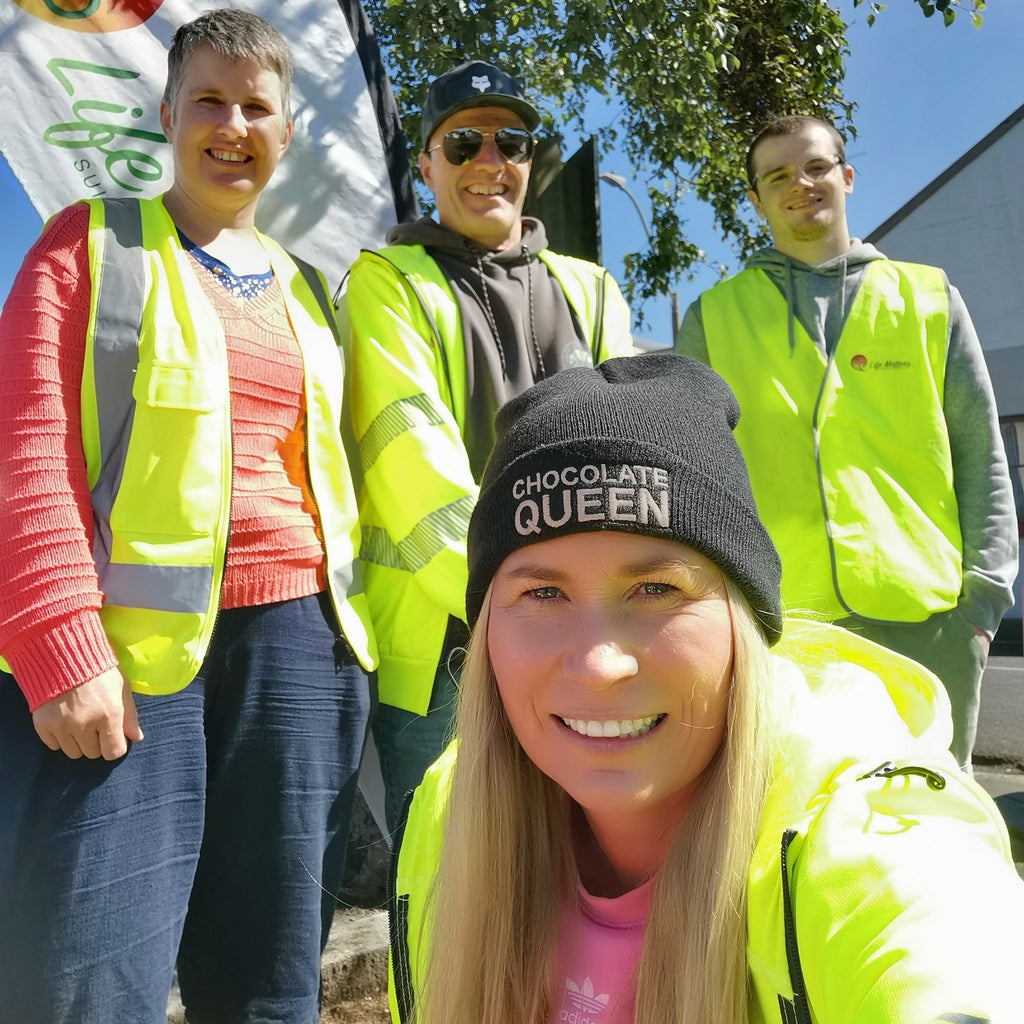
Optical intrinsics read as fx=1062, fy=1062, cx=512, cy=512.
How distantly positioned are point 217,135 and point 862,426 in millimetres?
1644

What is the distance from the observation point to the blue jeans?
1.68 metres

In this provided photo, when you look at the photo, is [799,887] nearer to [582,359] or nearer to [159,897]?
[159,897]

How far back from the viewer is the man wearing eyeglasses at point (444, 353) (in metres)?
2.12

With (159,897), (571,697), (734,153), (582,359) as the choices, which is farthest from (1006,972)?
(734,153)

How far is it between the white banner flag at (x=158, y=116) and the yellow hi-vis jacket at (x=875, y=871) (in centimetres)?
247

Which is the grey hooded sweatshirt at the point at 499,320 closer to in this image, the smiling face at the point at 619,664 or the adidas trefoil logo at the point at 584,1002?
the smiling face at the point at 619,664

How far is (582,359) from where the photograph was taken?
2455 mm

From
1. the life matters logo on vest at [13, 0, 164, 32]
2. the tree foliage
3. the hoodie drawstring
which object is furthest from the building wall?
the hoodie drawstring

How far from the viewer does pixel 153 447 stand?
1.87 m

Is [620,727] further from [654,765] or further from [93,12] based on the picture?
[93,12]

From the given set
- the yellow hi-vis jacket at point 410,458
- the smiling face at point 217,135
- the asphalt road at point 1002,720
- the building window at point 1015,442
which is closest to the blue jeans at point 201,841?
the yellow hi-vis jacket at point 410,458

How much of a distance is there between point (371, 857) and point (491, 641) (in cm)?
217

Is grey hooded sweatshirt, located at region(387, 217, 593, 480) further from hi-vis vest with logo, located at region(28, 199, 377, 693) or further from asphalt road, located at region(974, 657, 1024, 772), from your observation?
asphalt road, located at region(974, 657, 1024, 772)

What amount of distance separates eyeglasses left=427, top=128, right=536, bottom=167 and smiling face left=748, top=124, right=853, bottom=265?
2.51ft
